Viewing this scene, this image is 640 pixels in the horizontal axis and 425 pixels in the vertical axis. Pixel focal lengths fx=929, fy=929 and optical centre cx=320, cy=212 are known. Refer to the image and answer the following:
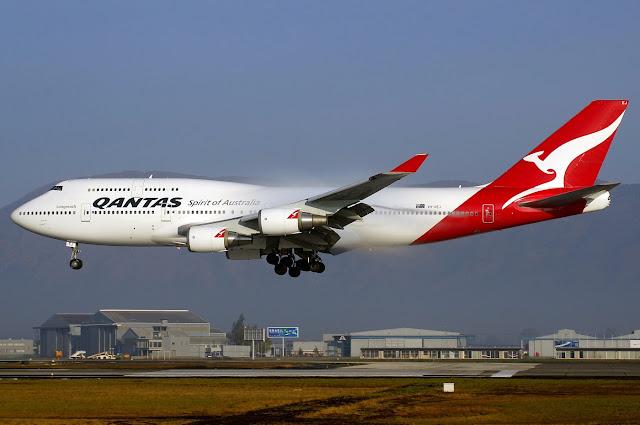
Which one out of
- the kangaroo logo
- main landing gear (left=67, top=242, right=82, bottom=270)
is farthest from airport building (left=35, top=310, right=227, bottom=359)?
the kangaroo logo

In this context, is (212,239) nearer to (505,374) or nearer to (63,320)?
(505,374)

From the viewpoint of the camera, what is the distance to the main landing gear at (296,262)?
49.8 m

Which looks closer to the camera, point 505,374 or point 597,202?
point 505,374

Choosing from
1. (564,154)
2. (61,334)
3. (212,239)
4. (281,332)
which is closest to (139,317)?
(61,334)

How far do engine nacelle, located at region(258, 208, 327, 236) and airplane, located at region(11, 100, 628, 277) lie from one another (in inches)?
1.9

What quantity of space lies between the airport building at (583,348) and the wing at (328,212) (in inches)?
1777

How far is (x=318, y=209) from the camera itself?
147 feet

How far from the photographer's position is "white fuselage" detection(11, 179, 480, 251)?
4731cm

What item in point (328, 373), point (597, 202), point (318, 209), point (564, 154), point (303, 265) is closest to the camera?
point (328, 373)

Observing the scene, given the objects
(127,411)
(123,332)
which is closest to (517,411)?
(127,411)

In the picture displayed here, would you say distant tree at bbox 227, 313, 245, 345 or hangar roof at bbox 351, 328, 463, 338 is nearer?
hangar roof at bbox 351, 328, 463, 338

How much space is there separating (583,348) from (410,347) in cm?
2430

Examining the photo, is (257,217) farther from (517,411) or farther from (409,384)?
(517,411)

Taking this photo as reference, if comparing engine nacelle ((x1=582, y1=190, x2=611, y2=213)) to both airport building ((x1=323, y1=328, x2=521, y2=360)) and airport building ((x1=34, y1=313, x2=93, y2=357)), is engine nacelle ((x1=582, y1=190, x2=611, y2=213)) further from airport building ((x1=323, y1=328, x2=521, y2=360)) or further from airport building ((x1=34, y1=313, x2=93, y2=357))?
airport building ((x1=34, y1=313, x2=93, y2=357))
